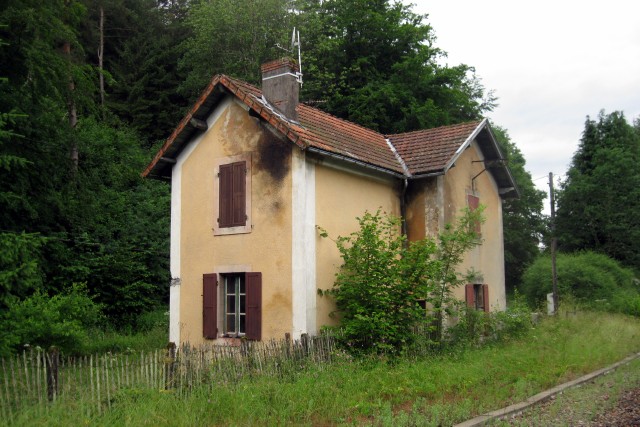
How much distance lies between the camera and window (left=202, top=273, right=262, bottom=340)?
13.3 meters

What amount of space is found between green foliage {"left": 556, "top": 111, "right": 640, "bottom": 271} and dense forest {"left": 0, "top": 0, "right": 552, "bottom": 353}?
5537mm

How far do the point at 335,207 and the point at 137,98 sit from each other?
24375 millimetres

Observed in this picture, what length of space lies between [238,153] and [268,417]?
7660 millimetres

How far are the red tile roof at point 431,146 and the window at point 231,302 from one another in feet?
17.6

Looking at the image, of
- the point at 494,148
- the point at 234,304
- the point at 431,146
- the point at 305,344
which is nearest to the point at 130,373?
the point at 305,344

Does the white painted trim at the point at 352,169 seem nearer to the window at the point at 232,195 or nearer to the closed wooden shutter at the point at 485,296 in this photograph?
the window at the point at 232,195

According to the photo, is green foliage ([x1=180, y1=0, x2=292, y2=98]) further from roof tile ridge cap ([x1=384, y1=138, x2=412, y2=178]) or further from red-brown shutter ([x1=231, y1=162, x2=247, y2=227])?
red-brown shutter ([x1=231, y1=162, x2=247, y2=227])

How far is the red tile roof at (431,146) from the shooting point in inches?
625

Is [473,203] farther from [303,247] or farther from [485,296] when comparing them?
[303,247]

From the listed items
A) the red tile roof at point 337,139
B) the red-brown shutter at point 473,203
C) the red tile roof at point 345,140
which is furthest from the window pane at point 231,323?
the red-brown shutter at point 473,203

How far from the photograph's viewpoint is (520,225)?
43.0 metres

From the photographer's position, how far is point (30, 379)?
9.40 metres

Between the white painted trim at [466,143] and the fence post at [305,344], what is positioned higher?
the white painted trim at [466,143]

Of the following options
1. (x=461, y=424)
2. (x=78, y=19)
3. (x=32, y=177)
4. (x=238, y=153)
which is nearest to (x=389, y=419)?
(x=461, y=424)
